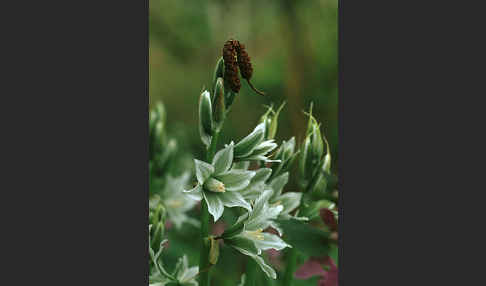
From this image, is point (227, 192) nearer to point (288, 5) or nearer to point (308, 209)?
point (308, 209)

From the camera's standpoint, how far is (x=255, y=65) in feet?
4.34

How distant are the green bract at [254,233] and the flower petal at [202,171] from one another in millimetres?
106

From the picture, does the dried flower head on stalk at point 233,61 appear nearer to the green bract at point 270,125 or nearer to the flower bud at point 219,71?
the flower bud at point 219,71

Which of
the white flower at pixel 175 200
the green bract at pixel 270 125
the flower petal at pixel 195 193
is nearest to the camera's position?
the flower petal at pixel 195 193

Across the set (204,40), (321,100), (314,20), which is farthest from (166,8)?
(321,100)

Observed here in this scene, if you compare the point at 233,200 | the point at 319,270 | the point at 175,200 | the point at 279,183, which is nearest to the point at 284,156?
the point at 279,183

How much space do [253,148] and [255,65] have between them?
0.31 metres

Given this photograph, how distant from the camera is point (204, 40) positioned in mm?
1607

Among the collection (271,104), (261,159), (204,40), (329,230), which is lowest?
(329,230)

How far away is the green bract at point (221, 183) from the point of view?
1.05 meters

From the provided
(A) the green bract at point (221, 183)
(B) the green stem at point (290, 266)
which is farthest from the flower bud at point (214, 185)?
(B) the green stem at point (290, 266)

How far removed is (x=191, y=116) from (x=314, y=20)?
16.3 inches

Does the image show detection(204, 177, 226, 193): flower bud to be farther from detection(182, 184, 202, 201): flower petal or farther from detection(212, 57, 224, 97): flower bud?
detection(212, 57, 224, 97): flower bud

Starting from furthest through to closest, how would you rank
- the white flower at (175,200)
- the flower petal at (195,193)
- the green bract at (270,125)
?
the white flower at (175,200) → the green bract at (270,125) → the flower petal at (195,193)
